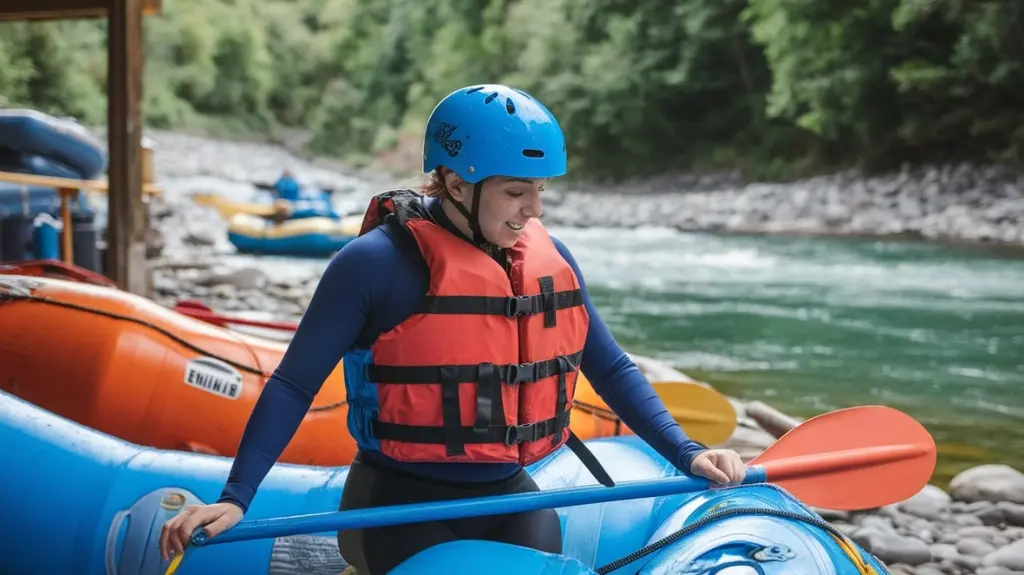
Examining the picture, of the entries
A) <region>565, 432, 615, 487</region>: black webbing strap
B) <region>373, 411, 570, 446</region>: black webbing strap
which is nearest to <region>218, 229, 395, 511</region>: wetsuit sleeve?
<region>373, 411, 570, 446</region>: black webbing strap

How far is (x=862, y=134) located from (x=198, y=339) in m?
15.7

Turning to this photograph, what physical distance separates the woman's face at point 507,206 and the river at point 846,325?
2885 millimetres

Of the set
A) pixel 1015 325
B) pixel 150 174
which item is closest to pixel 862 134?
pixel 1015 325

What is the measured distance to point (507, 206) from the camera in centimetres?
138

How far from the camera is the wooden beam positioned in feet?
15.0

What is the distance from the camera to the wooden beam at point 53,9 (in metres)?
4.57

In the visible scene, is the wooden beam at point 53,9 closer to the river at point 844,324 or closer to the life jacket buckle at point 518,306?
the river at point 844,324

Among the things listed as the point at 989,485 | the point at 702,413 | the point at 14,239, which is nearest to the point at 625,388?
the point at 702,413

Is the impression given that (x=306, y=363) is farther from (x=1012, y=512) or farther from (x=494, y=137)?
(x=1012, y=512)

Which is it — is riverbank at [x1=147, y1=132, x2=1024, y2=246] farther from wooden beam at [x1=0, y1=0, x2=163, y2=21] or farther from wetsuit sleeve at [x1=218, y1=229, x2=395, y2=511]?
wetsuit sleeve at [x1=218, y1=229, x2=395, y2=511]

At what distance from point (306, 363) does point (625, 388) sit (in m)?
0.50

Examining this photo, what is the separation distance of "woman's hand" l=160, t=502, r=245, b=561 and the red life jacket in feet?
0.74

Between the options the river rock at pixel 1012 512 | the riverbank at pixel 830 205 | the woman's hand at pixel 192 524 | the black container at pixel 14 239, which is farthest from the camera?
the riverbank at pixel 830 205

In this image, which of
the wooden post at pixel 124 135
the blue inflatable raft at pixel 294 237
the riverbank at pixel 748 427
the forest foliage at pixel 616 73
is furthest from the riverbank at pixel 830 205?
the wooden post at pixel 124 135
